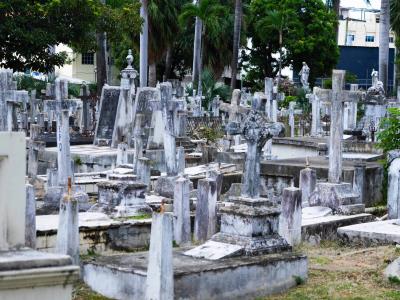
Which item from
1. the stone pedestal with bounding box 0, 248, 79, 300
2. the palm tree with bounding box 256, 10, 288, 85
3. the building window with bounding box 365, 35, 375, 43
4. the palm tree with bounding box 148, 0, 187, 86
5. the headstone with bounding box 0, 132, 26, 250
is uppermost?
the building window with bounding box 365, 35, 375, 43

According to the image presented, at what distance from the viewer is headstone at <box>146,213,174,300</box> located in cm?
776

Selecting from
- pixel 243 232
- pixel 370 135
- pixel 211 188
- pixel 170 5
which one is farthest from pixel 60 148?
pixel 170 5

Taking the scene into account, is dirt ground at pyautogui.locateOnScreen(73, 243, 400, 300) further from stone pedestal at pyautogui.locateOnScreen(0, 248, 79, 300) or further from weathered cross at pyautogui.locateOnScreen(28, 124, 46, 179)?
weathered cross at pyautogui.locateOnScreen(28, 124, 46, 179)

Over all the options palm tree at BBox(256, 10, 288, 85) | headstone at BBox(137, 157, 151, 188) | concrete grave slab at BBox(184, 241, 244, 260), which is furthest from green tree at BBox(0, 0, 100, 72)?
palm tree at BBox(256, 10, 288, 85)

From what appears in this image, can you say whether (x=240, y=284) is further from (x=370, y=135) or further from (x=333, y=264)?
(x=370, y=135)

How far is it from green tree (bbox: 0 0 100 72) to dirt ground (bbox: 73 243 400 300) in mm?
14405

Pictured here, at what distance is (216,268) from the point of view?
28.7 feet

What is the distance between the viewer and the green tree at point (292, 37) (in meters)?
51.2

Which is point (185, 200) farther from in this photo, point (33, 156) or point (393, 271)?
point (33, 156)

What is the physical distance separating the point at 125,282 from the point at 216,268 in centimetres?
90

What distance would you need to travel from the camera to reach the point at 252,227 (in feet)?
31.7

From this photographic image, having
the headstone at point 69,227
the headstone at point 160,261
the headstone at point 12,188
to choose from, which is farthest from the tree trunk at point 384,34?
the headstone at point 12,188

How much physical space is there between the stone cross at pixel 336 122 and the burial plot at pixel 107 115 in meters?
10.1

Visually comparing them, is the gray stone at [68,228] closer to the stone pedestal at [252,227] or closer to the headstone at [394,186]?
the stone pedestal at [252,227]
